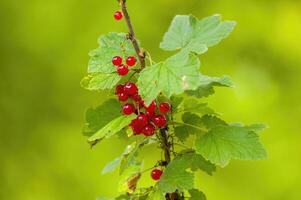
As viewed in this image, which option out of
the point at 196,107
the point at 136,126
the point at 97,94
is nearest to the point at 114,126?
the point at 136,126

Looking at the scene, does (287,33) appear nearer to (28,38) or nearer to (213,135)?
(28,38)

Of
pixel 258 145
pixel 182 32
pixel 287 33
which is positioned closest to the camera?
pixel 258 145

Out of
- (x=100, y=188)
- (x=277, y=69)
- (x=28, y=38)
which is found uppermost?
(x=28, y=38)

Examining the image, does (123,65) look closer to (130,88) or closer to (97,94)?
(130,88)

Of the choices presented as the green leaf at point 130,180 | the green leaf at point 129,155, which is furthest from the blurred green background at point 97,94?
the green leaf at point 129,155

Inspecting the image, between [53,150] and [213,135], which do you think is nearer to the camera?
[213,135]

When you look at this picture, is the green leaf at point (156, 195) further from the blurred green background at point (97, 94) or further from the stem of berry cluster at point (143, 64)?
the blurred green background at point (97, 94)

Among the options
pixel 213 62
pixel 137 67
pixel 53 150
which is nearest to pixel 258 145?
pixel 137 67

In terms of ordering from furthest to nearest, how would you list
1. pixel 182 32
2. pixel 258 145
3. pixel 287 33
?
1. pixel 287 33
2. pixel 182 32
3. pixel 258 145

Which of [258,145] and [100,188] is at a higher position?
[258,145]
